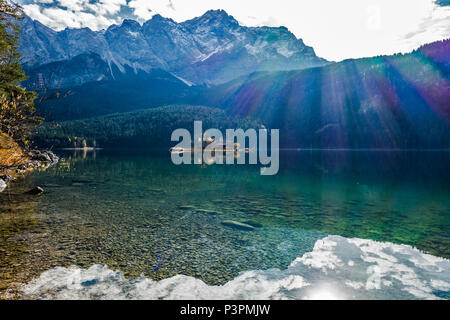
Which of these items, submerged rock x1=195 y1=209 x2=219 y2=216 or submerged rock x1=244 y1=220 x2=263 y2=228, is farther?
submerged rock x1=195 y1=209 x2=219 y2=216

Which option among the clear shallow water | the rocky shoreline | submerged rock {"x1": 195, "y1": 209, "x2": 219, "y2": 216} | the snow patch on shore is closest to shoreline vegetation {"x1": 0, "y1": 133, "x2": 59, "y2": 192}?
the rocky shoreline

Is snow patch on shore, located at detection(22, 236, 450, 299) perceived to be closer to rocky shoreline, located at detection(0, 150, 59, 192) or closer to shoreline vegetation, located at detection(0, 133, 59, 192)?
shoreline vegetation, located at detection(0, 133, 59, 192)

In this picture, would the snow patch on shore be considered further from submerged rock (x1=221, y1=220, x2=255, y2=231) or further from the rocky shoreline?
the rocky shoreline

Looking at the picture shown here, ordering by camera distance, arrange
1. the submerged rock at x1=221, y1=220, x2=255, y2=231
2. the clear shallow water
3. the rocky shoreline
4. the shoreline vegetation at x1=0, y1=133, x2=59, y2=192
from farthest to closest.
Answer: the rocky shoreline → the submerged rock at x1=221, y1=220, x2=255, y2=231 → the shoreline vegetation at x1=0, y1=133, x2=59, y2=192 → the clear shallow water

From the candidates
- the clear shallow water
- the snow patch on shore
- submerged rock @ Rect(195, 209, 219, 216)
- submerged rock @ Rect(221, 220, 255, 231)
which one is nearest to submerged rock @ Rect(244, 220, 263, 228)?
the clear shallow water

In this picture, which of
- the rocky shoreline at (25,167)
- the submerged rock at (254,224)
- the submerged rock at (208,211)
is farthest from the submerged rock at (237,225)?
the rocky shoreline at (25,167)

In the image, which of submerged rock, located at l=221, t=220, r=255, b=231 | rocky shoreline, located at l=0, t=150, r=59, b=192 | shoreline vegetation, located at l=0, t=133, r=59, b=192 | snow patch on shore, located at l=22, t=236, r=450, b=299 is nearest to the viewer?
snow patch on shore, located at l=22, t=236, r=450, b=299

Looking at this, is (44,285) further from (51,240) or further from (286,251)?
(286,251)

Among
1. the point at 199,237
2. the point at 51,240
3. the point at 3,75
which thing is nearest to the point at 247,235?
the point at 199,237

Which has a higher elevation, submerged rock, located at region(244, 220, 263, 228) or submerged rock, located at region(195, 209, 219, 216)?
submerged rock, located at region(195, 209, 219, 216)

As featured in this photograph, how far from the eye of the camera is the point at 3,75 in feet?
98.2

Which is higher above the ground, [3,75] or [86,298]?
[3,75]

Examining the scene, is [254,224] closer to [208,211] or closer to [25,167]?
[208,211]
